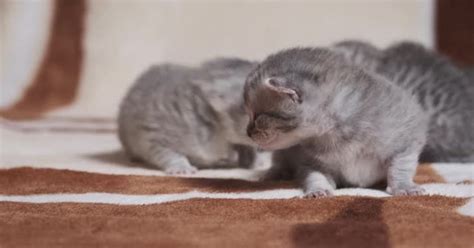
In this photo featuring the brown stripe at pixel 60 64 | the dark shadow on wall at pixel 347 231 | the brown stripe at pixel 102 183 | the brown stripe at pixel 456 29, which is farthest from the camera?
the brown stripe at pixel 60 64

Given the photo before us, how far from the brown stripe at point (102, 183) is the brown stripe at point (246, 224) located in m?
0.20

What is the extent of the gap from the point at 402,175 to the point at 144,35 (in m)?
2.06

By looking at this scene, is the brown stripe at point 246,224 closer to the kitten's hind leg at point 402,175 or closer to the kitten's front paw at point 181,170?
the kitten's hind leg at point 402,175

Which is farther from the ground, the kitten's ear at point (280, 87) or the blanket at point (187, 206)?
the kitten's ear at point (280, 87)

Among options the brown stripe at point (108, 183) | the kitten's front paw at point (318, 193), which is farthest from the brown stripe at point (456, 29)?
the kitten's front paw at point (318, 193)

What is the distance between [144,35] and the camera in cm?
360

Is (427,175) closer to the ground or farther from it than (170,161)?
farther from it

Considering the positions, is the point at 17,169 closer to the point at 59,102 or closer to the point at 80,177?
the point at 80,177

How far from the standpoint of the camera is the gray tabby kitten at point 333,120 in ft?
5.65

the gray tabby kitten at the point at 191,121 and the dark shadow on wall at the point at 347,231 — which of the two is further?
the gray tabby kitten at the point at 191,121

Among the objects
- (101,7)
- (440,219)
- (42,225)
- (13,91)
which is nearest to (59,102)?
(13,91)

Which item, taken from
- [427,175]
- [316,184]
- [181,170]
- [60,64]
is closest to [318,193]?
[316,184]

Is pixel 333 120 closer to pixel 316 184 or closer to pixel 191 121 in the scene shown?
pixel 316 184

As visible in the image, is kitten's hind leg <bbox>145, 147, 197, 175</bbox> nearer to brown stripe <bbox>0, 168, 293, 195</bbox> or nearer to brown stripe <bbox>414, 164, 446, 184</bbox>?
brown stripe <bbox>0, 168, 293, 195</bbox>
